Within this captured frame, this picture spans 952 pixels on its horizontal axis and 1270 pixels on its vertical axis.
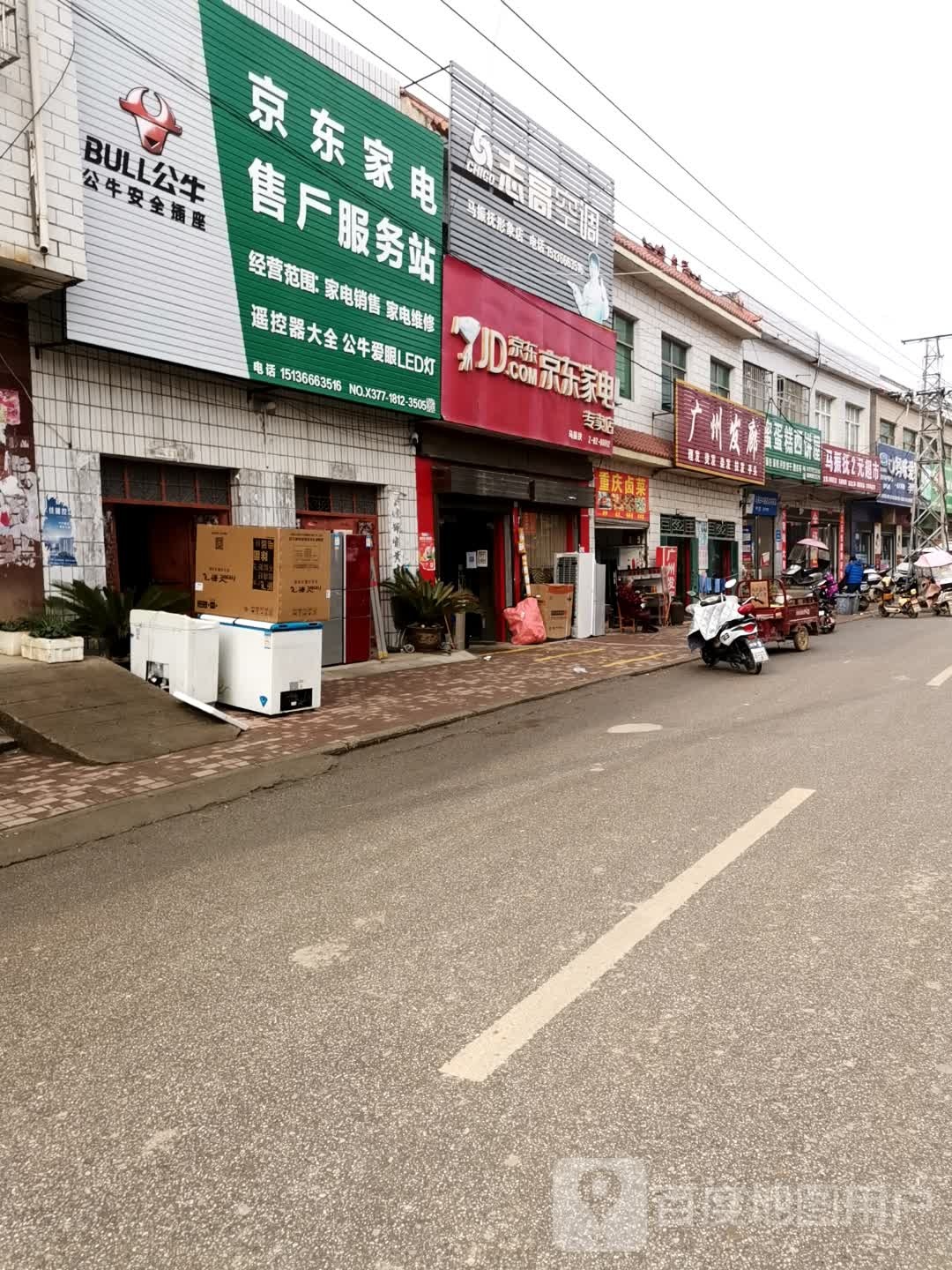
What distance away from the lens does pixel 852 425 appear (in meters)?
35.5

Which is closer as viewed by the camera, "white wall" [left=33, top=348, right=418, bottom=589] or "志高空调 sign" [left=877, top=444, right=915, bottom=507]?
"white wall" [left=33, top=348, right=418, bottom=589]

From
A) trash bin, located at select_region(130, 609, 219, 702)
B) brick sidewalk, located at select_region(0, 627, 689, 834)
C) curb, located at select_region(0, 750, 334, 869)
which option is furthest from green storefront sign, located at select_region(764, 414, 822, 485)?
curb, located at select_region(0, 750, 334, 869)

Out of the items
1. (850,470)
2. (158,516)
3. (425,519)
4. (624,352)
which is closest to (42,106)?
(158,516)

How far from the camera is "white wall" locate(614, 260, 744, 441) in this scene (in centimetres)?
2053

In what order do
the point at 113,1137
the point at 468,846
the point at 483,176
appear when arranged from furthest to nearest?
the point at 483,176 → the point at 468,846 → the point at 113,1137

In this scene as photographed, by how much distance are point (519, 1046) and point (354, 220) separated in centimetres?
1242

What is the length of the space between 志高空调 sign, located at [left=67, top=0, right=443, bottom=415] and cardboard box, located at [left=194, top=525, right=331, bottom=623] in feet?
8.38

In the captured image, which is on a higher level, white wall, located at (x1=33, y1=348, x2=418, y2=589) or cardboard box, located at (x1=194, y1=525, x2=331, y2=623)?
white wall, located at (x1=33, y1=348, x2=418, y2=589)

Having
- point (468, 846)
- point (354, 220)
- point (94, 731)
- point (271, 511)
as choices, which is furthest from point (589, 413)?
point (468, 846)

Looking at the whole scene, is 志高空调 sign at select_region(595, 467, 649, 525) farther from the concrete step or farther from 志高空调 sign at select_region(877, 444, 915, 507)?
志高空调 sign at select_region(877, 444, 915, 507)

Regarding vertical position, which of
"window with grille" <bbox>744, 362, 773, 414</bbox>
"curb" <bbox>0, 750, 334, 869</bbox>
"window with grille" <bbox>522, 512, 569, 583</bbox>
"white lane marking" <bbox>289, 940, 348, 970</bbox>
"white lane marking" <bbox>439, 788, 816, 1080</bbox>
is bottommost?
"curb" <bbox>0, 750, 334, 869</bbox>

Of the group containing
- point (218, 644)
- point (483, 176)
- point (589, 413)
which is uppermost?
point (483, 176)

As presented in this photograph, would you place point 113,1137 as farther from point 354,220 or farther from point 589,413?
point 589,413

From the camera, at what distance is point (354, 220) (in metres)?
12.6
